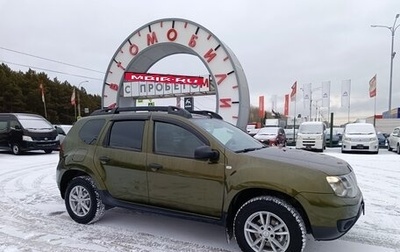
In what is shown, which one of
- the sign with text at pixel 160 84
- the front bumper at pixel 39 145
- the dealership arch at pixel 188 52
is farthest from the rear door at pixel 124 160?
the front bumper at pixel 39 145

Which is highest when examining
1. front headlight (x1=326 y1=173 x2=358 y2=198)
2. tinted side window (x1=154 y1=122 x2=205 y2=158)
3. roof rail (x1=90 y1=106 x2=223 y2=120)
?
roof rail (x1=90 y1=106 x2=223 y2=120)

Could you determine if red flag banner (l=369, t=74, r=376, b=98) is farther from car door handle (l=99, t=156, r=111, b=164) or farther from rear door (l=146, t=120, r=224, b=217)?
car door handle (l=99, t=156, r=111, b=164)

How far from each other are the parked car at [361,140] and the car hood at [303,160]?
1504cm

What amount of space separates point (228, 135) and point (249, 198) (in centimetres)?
98

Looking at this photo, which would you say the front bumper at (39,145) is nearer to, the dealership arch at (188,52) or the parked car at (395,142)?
the dealership arch at (188,52)

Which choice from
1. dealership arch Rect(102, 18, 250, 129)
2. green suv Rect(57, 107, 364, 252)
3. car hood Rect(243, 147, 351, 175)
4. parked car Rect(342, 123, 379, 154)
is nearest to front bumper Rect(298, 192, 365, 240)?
green suv Rect(57, 107, 364, 252)

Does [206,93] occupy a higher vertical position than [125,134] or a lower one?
higher

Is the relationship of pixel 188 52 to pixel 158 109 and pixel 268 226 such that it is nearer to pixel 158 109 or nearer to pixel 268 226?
pixel 158 109

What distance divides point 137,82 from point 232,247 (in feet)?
34.8

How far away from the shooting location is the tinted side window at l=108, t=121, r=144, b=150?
4684 mm

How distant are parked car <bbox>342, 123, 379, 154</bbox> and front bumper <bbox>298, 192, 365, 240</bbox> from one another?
15653mm

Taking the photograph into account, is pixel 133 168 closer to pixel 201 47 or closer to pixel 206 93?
pixel 201 47

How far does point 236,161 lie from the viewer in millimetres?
3943

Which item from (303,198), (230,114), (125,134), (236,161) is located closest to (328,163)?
(303,198)
